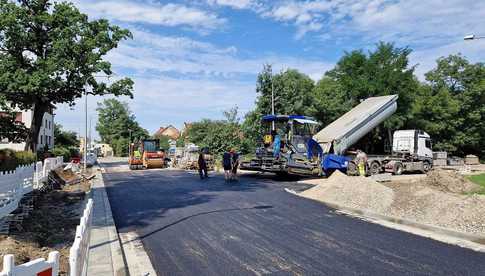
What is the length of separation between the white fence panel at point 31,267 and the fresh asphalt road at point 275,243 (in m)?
3.39

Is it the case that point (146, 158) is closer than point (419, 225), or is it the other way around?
point (419, 225)

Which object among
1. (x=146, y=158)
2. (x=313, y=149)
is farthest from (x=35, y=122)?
(x=313, y=149)

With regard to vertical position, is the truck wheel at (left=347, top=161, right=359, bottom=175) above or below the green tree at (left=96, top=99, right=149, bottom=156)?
below

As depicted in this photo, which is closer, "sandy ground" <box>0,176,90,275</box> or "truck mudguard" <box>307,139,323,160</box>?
"sandy ground" <box>0,176,90,275</box>

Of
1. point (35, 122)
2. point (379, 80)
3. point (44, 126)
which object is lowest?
point (35, 122)

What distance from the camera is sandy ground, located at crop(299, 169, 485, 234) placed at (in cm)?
977

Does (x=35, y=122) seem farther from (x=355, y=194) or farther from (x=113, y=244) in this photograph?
(x=355, y=194)

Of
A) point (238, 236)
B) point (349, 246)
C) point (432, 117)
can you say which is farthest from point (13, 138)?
point (432, 117)

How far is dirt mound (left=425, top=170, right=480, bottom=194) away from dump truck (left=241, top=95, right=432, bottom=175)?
191 inches

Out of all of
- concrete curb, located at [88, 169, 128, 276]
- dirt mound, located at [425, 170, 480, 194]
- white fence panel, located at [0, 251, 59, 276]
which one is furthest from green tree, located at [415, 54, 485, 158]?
white fence panel, located at [0, 251, 59, 276]

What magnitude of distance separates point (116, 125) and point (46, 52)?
86882 millimetres

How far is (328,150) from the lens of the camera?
21766 millimetres

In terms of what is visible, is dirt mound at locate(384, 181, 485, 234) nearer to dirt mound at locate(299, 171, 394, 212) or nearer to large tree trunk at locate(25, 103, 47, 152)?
dirt mound at locate(299, 171, 394, 212)

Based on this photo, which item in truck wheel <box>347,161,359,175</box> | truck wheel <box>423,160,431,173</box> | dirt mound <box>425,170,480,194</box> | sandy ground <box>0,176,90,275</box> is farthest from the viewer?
truck wheel <box>423,160,431,173</box>
